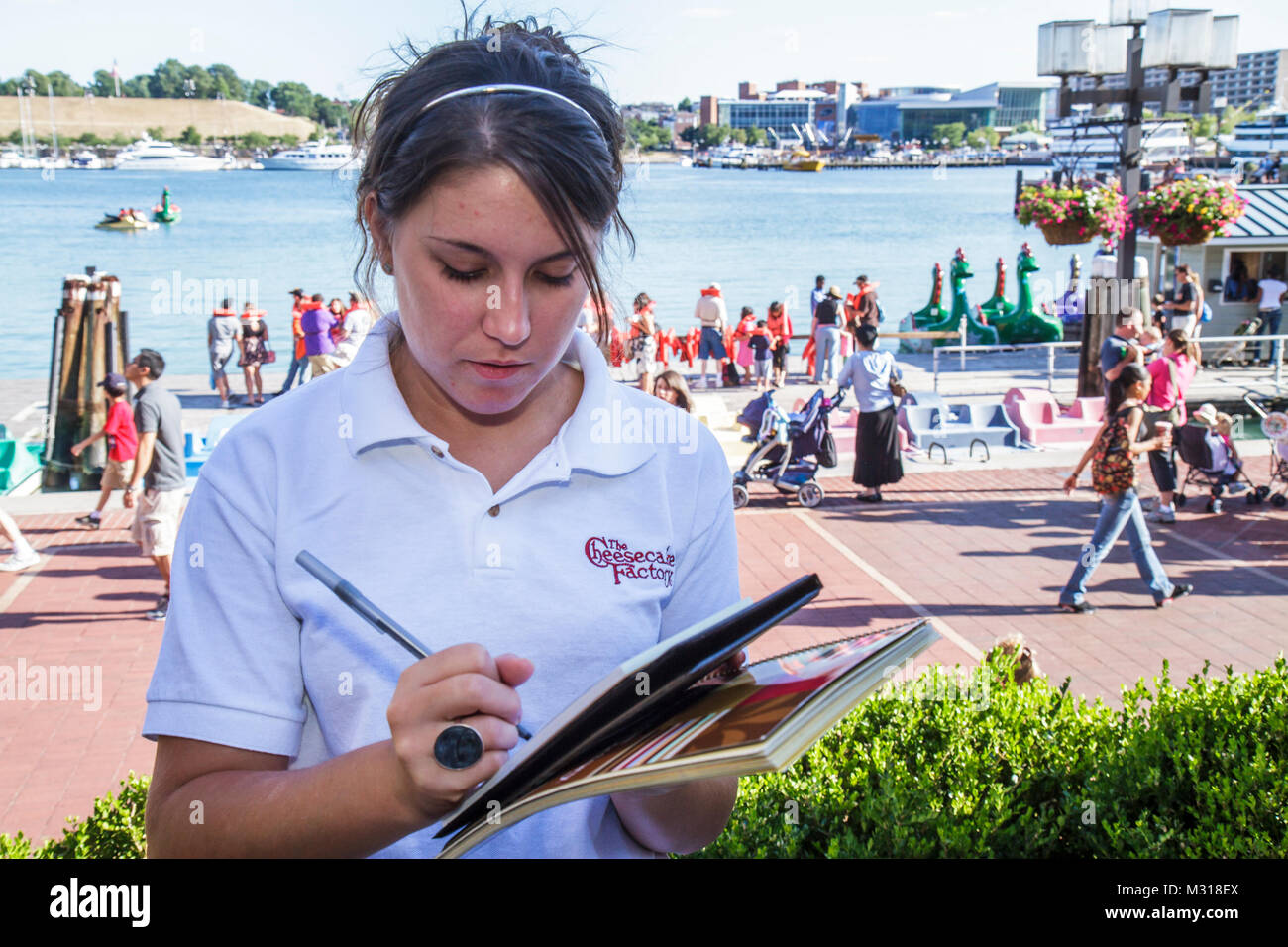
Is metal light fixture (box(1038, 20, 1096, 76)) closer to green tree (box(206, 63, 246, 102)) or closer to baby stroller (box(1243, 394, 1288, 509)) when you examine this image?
baby stroller (box(1243, 394, 1288, 509))

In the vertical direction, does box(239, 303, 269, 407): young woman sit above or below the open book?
below

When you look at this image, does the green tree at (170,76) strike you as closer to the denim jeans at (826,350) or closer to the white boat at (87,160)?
the white boat at (87,160)

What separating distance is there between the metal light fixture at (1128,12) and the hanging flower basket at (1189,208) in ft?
7.90

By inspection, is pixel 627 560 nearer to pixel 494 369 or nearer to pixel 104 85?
pixel 494 369

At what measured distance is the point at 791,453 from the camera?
1090 centimetres

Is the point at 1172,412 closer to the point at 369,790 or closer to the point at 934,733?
the point at 934,733

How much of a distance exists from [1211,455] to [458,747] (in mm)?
10475

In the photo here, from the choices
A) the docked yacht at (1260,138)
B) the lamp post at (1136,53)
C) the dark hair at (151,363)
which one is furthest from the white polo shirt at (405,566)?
the docked yacht at (1260,138)

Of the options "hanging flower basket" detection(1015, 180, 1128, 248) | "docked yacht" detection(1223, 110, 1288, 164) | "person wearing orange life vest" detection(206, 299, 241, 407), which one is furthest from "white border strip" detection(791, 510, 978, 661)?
"docked yacht" detection(1223, 110, 1288, 164)

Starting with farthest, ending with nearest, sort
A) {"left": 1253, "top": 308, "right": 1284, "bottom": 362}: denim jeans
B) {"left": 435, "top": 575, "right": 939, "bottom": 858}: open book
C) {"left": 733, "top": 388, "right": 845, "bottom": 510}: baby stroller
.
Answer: {"left": 1253, "top": 308, "right": 1284, "bottom": 362}: denim jeans
{"left": 733, "top": 388, "right": 845, "bottom": 510}: baby stroller
{"left": 435, "top": 575, "right": 939, "bottom": 858}: open book

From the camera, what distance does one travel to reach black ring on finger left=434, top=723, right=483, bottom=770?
41.9 inches

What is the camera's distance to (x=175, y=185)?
118m

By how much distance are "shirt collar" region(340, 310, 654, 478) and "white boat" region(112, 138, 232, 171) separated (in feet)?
475
